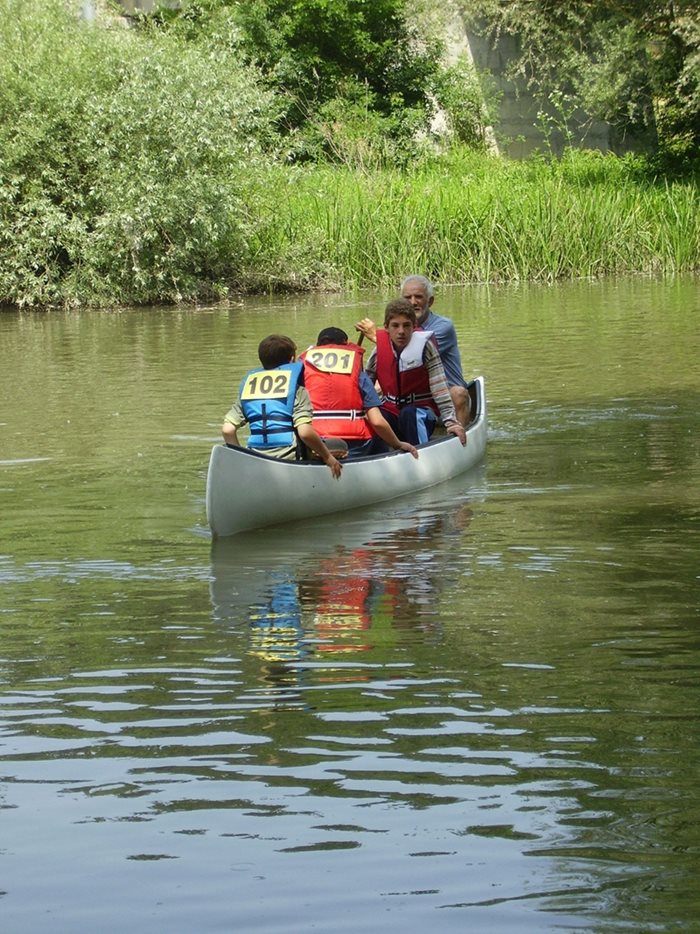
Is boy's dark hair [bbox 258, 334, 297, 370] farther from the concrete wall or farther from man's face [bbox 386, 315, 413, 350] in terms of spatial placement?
the concrete wall

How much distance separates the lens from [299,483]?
9016 millimetres

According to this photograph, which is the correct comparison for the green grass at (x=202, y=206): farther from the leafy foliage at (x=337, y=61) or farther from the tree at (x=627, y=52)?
the leafy foliage at (x=337, y=61)

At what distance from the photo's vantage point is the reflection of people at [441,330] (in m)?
10.7

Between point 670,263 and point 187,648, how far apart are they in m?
22.5

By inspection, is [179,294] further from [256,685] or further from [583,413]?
[256,685]

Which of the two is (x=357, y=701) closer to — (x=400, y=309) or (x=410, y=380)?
(x=400, y=309)

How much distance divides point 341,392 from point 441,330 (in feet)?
5.00

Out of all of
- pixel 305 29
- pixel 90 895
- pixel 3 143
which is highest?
pixel 305 29

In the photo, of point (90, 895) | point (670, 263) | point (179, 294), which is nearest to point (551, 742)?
point (90, 895)

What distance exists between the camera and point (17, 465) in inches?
443

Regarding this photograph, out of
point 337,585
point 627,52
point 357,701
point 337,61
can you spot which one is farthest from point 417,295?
point 337,61

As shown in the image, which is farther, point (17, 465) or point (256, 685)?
point (17, 465)

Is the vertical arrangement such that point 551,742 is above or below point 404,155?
below

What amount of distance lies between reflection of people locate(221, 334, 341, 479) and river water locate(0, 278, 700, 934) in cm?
55
